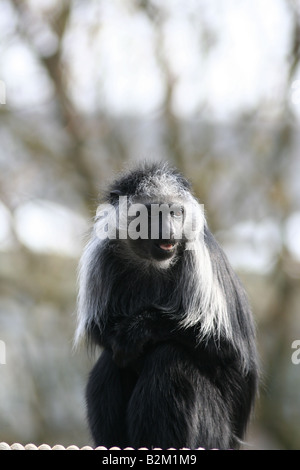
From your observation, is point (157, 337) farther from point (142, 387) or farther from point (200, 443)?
point (200, 443)

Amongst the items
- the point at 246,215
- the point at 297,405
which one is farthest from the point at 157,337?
the point at 297,405

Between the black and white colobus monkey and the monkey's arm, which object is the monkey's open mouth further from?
the monkey's arm

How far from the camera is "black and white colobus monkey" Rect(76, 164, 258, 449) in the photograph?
131 inches

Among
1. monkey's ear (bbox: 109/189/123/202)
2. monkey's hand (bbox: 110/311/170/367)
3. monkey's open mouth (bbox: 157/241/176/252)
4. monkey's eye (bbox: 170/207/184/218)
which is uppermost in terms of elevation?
monkey's ear (bbox: 109/189/123/202)

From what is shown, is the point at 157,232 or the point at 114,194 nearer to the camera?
the point at 157,232

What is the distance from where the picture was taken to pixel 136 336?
337 centimetres

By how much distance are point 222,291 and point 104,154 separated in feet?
22.6

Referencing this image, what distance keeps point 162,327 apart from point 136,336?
15 cm

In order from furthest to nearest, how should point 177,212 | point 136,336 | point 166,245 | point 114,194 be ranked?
point 114,194 → point 177,212 → point 166,245 → point 136,336

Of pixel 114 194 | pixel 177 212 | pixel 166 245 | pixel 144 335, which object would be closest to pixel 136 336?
pixel 144 335

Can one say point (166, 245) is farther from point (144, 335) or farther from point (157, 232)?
point (144, 335)

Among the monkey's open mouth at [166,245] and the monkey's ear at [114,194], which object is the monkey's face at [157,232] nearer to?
the monkey's open mouth at [166,245]

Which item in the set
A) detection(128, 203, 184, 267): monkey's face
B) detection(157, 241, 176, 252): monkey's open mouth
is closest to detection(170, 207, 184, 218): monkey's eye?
detection(128, 203, 184, 267): monkey's face

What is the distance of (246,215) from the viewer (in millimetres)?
10133
